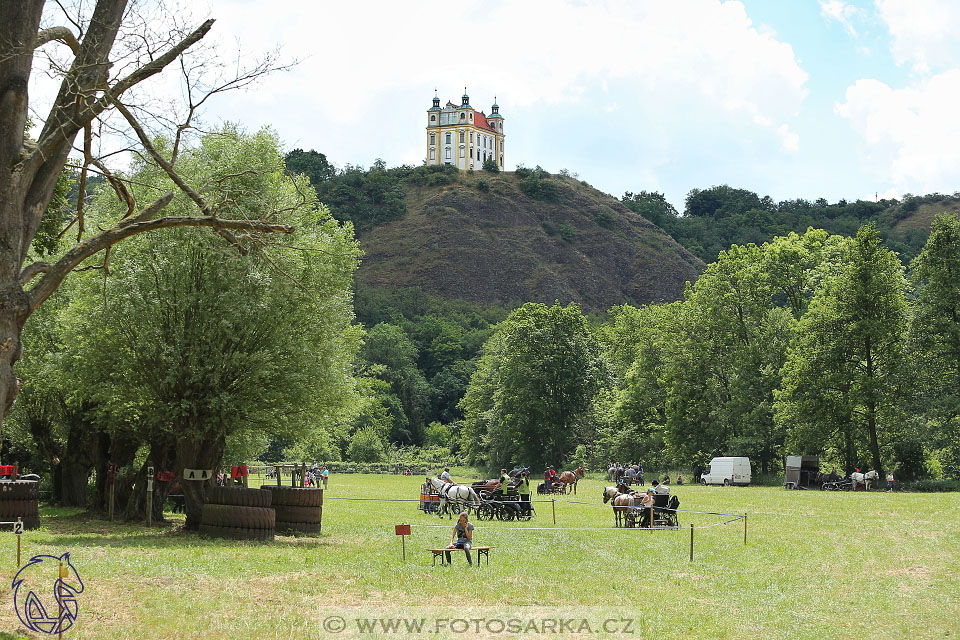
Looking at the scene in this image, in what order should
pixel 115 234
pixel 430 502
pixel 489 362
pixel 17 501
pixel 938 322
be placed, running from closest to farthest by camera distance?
pixel 115 234 → pixel 17 501 → pixel 430 502 → pixel 938 322 → pixel 489 362

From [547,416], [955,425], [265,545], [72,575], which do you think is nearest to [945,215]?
[955,425]

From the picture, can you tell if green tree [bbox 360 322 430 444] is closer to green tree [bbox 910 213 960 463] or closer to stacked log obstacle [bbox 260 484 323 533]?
green tree [bbox 910 213 960 463]

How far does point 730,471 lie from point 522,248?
12459cm

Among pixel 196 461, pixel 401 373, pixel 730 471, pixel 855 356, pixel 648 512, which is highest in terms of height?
pixel 401 373

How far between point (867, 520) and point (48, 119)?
22.0 metres

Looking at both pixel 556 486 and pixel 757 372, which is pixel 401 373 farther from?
pixel 556 486

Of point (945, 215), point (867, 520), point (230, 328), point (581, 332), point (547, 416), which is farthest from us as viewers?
point (581, 332)

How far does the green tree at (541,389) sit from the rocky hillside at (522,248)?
284ft

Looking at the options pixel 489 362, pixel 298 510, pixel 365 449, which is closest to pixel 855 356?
pixel 298 510

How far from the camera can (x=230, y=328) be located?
20.2 m

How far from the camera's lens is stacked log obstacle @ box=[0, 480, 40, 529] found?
62.5 ft

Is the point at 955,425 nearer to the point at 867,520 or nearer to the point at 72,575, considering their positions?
the point at 867,520

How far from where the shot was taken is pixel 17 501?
19.2 metres

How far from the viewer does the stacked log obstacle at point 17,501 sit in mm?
19047
